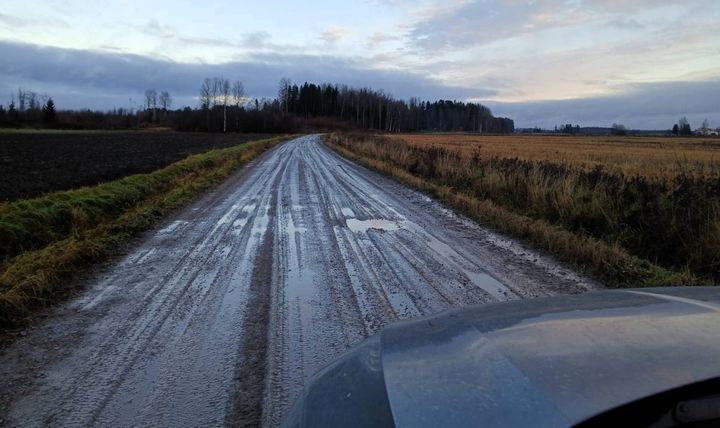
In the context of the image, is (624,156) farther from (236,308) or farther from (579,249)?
(236,308)

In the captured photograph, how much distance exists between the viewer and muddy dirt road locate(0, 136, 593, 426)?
11.4ft

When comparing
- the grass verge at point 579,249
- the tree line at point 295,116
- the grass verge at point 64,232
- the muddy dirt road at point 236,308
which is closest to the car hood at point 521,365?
the muddy dirt road at point 236,308

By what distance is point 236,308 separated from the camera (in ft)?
17.4

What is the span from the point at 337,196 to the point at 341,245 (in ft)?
19.7

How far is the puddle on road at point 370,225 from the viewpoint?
380 inches

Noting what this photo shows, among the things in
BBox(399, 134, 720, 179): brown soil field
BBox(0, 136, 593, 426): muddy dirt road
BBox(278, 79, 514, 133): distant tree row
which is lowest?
BBox(0, 136, 593, 426): muddy dirt road

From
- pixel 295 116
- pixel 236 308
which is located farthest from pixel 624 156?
pixel 295 116

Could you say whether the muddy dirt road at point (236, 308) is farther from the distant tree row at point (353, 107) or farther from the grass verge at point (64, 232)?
the distant tree row at point (353, 107)

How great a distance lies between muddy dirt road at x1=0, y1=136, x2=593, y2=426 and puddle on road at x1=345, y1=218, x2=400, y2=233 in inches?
1.6

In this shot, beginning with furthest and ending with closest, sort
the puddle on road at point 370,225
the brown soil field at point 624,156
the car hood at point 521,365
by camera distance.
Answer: the brown soil field at point 624,156
the puddle on road at point 370,225
the car hood at point 521,365

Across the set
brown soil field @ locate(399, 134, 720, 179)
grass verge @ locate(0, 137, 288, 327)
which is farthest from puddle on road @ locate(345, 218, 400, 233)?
brown soil field @ locate(399, 134, 720, 179)

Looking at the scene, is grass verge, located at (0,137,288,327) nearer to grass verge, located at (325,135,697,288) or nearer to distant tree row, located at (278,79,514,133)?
grass verge, located at (325,135,697,288)

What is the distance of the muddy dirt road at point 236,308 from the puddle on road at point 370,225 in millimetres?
40

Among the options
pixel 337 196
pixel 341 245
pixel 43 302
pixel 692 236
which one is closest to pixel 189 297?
pixel 43 302
